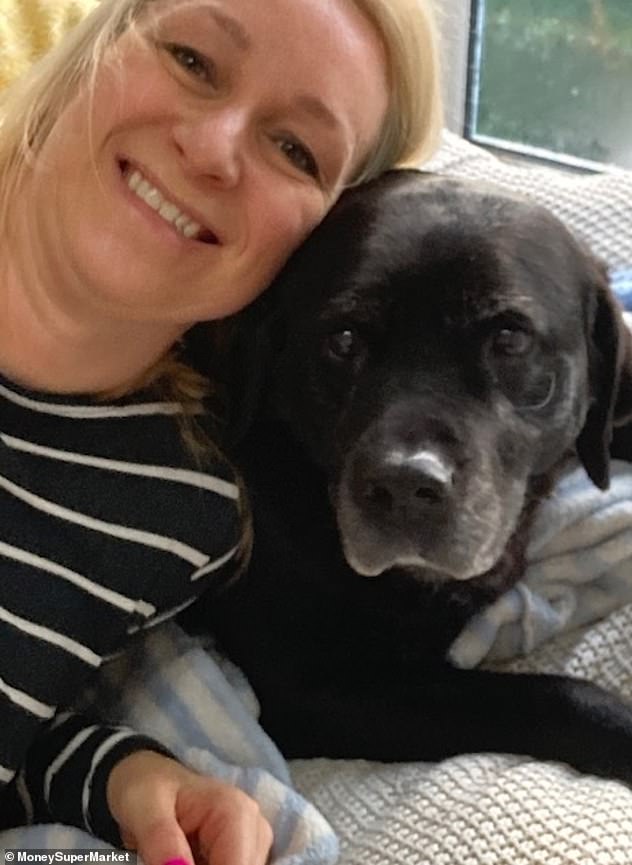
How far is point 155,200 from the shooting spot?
125 centimetres

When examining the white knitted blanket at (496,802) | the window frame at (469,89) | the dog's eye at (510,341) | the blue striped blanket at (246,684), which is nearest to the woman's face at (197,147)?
the dog's eye at (510,341)

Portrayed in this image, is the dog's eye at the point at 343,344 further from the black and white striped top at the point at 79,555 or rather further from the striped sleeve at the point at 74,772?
the striped sleeve at the point at 74,772

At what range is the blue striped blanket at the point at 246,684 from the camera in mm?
1212

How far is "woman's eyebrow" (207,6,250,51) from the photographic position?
1221 millimetres

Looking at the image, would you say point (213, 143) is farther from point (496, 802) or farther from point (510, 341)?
point (496, 802)

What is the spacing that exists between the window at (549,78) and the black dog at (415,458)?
1.40 meters

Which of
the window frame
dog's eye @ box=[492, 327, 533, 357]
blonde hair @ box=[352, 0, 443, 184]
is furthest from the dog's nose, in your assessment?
the window frame

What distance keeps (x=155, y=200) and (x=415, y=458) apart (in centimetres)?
34

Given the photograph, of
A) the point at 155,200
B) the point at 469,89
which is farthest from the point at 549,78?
the point at 155,200

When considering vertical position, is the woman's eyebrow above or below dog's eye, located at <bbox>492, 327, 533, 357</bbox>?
above

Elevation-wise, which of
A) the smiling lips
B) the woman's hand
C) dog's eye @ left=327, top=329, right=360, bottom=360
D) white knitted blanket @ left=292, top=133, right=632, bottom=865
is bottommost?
white knitted blanket @ left=292, top=133, right=632, bottom=865

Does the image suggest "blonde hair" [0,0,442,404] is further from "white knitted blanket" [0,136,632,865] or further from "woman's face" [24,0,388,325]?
"white knitted blanket" [0,136,632,865]

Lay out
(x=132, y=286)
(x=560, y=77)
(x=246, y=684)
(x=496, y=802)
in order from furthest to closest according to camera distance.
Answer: (x=560, y=77) → (x=246, y=684) → (x=132, y=286) → (x=496, y=802)

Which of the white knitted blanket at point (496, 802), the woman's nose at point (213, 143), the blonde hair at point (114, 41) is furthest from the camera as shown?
the blonde hair at point (114, 41)
